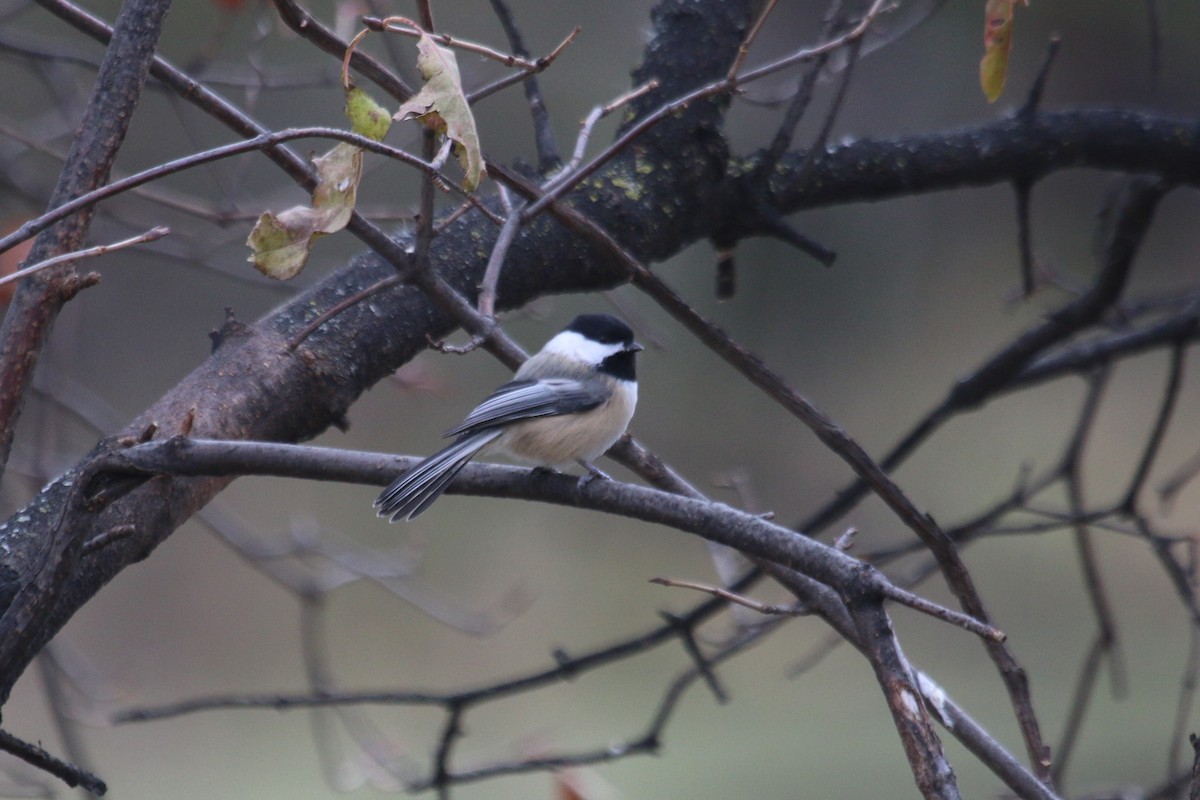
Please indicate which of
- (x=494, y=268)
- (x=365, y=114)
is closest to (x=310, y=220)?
(x=365, y=114)

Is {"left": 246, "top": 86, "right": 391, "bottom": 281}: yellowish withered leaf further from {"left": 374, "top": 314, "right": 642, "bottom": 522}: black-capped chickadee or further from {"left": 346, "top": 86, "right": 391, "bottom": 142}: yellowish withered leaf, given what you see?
{"left": 374, "top": 314, "right": 642, "bottom": 522}: black-capped chickadee

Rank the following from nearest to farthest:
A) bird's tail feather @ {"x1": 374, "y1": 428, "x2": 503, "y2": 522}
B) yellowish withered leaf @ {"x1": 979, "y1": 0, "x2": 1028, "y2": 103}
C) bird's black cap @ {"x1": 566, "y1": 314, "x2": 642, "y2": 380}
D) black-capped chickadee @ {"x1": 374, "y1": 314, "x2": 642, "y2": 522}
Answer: yellowish withered leaf @ {"x1": 979, "y1": 0, "x2": 1028, "y2": 103} < bird's tail feather @ {"x1": 374, "y1": 428, "x2": 503, "y2": 522} < black-capped chickadee @ {"x1": 374, "y1": 314, "x2": 642, "y2": 522} < bird's black cap @ {"x1": 566, "y1": 314, "x2": 642, "y2": 380}

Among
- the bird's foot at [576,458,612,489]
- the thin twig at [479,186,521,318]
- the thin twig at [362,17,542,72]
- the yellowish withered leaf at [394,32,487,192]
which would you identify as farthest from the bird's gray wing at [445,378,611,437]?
the yellowish withered leaf at [394,32,487,192]

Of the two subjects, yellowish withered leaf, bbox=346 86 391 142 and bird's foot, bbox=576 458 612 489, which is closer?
yellowish withered leaf, bbox=346 86 391 142

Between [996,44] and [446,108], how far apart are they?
0.75m

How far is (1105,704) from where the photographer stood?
15.0 ft

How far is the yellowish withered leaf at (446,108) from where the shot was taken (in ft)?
3.11

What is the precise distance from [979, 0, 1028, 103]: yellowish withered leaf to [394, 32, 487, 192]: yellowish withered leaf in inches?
27.2

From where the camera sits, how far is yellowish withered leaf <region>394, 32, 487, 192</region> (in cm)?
95

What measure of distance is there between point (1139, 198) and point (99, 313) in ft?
13.3

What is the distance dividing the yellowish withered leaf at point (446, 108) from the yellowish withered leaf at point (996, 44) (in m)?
0.69

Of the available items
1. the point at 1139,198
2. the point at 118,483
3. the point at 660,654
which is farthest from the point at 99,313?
the point at 1139,198

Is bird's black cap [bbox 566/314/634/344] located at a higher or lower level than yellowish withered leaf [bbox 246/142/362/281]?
higher

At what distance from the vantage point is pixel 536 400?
6.07 feet
